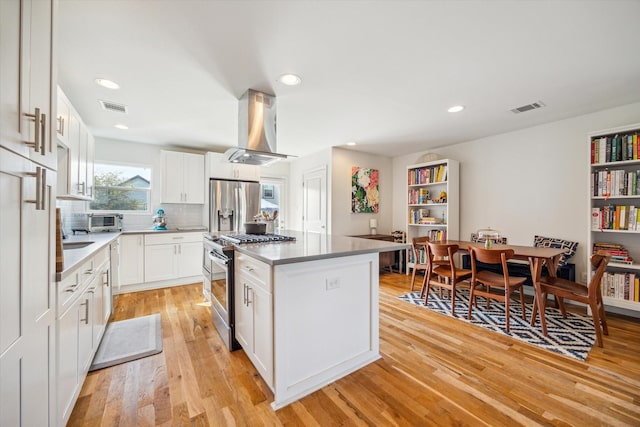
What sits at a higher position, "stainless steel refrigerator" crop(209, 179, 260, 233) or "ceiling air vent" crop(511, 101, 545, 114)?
"ceiling air vent" crop(511, 101, 545, 114)

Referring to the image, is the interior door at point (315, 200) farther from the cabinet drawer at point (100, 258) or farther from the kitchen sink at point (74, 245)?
the kitchen sink at point (74, 245)

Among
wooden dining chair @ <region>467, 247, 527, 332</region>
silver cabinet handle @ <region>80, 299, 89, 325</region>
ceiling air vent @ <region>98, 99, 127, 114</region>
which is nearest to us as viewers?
silver cabinet handle @ <region>80, 299, 89, 325</region>

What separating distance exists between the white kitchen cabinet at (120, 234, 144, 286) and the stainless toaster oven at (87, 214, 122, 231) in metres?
0.24

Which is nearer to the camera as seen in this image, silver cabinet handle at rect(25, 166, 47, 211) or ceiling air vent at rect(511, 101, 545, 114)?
silver cabinet handle at rect(25, 166, 47, 211)

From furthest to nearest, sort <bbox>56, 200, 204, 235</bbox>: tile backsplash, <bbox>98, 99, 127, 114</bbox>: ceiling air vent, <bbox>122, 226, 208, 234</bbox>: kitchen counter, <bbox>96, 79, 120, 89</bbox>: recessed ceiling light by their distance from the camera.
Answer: <bbox>122, 226, 208, 234</bbox>: kitchen counter
<bbox>56, 200, 204, 235</bbox>: tile backsplash
<bbox>98, 99, 127, 114</bbox>: ceiling air vent
<bbox>96, 79, 120, 89</bbox>: recessed ceiling light

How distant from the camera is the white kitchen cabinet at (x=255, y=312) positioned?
1.67m

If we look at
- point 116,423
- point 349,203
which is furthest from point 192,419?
point 349,203

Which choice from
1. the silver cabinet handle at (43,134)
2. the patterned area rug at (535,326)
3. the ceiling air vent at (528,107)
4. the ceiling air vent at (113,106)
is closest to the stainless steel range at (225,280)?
the silver cabinet handle at (43,134)

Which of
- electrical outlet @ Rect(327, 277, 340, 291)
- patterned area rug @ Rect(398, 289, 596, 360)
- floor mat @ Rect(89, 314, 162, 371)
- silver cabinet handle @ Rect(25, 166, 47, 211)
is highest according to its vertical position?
silver cabinet handle @ Rect(25, 166, 47, 211)

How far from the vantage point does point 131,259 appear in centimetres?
394

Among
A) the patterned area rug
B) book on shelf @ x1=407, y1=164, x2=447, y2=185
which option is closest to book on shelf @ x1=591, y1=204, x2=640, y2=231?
the patterned area rug

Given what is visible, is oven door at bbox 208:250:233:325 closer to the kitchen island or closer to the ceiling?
the kitchen island

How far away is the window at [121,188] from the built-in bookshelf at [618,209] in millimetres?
6509

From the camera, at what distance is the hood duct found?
2660 mm
